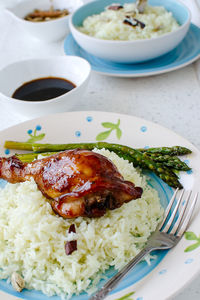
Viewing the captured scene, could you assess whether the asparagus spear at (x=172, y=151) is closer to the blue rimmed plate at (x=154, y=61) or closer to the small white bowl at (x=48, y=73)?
the small white bowl at (x=48, y=73)

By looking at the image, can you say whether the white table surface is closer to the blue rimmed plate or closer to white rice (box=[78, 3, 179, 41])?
the blue rimmed plate

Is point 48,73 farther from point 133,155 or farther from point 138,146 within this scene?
point 133,155

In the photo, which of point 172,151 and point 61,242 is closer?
point 61,242

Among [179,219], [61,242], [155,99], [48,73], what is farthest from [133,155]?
[48,73]

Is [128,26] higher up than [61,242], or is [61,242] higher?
[128,26]

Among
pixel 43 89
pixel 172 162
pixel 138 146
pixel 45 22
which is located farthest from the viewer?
pixel 45 22

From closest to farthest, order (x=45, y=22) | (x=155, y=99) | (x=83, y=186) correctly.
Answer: (x=83, y=186)
(x=155, y=99)
(x=45, y=22)
